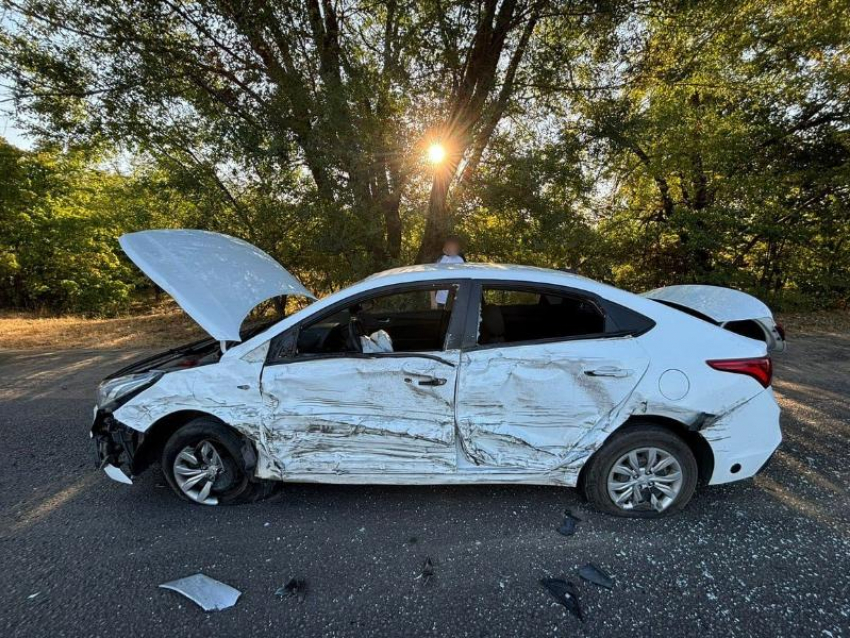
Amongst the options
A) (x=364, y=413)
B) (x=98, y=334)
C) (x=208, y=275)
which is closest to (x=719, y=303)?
(x=364, y=413)

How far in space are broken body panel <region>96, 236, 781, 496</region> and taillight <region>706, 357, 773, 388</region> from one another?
0.04 meters

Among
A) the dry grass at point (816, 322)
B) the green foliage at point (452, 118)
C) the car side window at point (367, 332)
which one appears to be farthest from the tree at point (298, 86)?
the dry grass at point (816, 322)

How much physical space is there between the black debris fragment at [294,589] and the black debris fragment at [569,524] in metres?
1.48

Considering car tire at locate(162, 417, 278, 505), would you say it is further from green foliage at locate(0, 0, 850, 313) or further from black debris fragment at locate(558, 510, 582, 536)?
green foliage at locate(0, 0, 850, 313)

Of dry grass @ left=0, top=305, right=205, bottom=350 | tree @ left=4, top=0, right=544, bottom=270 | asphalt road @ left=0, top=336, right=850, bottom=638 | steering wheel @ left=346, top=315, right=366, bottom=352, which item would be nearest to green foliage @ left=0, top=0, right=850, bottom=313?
tree @ left=4, top=0, right=544, bottom=270

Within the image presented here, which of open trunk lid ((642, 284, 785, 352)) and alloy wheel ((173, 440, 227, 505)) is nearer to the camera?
alloy wheel ((173, 440, 227, 505))

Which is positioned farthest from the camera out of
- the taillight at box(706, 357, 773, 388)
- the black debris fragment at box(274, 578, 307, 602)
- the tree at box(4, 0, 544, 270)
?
the tree at box(4, 0, 544, 270)

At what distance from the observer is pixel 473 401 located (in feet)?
7.85

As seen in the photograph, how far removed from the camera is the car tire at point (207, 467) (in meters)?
2.56

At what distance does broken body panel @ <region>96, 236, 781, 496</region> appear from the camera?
7.70 feet

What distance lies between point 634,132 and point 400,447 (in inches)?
253

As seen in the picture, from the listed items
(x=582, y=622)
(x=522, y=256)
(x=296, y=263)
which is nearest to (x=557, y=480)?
(x=582, y=622)

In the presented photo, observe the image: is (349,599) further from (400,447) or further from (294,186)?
(294,186)

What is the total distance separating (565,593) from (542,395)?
3.29 feet
